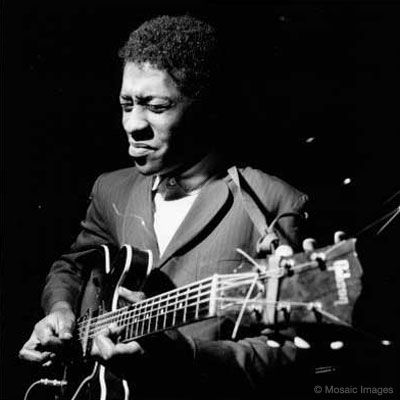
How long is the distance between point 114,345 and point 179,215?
1.98 ft

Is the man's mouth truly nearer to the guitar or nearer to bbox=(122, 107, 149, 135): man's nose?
bbox=(122, 107, 149, 135): man's nose

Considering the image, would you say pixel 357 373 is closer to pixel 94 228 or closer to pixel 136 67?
pixel 94 228

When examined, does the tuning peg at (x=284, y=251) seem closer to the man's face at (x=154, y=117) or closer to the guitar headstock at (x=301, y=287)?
the guitar headstock at (x=301, y=287)

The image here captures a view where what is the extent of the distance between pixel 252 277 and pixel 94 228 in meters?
1.15

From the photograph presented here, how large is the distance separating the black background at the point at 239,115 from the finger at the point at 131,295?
2.41 feet

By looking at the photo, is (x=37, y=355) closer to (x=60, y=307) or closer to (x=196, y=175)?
(x=60, y=307)

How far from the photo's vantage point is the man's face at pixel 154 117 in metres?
1.88

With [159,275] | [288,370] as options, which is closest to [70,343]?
[159,275]

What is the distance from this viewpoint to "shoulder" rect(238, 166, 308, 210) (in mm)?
1804

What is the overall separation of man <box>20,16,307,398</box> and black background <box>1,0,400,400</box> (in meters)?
0.21

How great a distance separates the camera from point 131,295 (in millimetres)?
1696

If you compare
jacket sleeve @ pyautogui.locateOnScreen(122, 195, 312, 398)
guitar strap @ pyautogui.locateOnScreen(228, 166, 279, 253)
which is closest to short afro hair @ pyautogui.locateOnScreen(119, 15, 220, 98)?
guitar strap @ pyautogui.locateOnScreen(228, 166, 279, 253)

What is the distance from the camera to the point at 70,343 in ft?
6.42

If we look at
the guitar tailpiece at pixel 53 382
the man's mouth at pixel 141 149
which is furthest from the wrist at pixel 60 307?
the man's mouth at pixel 141 149
